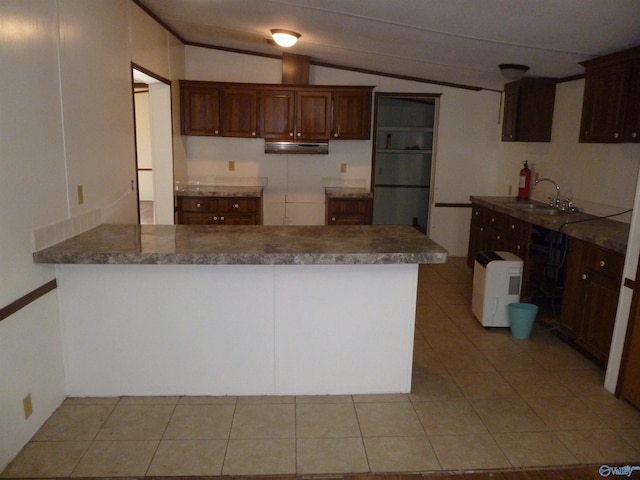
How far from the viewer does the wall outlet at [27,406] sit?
228 centimetres

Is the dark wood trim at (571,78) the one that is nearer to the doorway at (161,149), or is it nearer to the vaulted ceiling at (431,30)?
the vaulted ceiling at (431,30)

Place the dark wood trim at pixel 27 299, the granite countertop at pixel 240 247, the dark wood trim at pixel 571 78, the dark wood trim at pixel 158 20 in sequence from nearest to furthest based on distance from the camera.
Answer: the dark wood trim at pixel 27 299, the granite countertop at pixel 240 247, the dark wood trim at pixel 158 20, the dark wood trim at pixel 571 78

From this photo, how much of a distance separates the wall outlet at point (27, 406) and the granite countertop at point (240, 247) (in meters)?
0.67

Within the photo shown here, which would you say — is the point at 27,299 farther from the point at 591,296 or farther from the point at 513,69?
the point at 513,69

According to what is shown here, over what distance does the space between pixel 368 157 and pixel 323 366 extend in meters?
3.71

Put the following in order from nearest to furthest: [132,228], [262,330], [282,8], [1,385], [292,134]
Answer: [1,385], [262,330], [132,228], [282,8], [292,134]

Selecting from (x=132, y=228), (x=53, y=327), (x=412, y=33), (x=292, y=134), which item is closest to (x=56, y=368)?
(x=53, y=327)

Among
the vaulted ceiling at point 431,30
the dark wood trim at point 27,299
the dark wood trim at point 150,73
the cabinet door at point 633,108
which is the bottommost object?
the dark wood trim at point 27,299

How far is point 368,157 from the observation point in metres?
5.98

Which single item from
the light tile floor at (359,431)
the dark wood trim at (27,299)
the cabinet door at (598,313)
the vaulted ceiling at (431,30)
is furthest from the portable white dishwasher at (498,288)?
the dark wood trim at (27,299)

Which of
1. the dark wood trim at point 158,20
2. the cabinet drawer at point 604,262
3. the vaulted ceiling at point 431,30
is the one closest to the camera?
the vaulted ceiling at point 431,30

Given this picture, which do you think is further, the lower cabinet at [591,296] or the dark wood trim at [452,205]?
the dark wood trim at [452,205]

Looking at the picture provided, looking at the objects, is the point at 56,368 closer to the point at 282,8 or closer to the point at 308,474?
the point at 308,474

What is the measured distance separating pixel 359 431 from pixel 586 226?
94.8 inches
